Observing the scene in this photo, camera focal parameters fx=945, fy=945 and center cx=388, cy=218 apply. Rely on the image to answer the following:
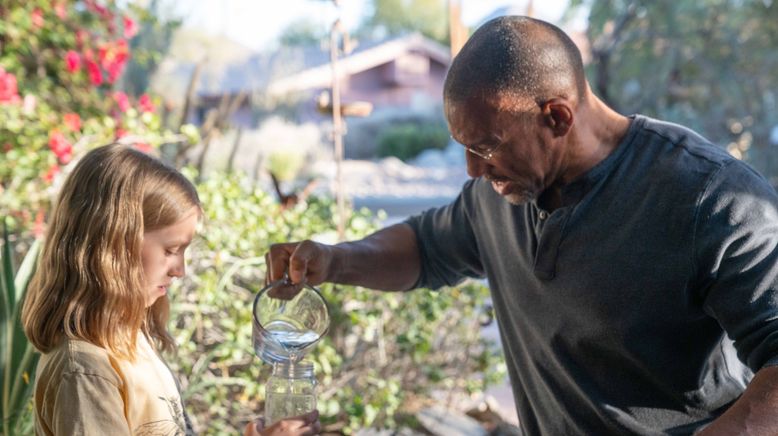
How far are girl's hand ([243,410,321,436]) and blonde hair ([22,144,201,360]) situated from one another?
295 mm

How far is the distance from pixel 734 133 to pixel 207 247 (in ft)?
17.9

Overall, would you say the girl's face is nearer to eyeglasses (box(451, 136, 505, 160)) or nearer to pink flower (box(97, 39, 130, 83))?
eyeglasses (box(451, 136, 505, 160))

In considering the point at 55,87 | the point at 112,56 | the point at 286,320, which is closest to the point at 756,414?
the point at 286,320

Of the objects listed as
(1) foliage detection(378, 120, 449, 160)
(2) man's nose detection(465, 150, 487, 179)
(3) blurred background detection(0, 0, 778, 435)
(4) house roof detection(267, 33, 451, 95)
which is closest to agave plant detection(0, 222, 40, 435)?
(3) blurred background detection(0, 0, 778, 435)

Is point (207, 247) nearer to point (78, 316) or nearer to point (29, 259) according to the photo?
point (29, 259)

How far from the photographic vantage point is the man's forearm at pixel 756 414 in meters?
1.47

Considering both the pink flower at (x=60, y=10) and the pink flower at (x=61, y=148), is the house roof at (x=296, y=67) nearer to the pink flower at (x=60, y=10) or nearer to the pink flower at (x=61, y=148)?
the pink flower at (x=60, y=10)

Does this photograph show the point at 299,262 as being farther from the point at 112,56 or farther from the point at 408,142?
the point at 408,142

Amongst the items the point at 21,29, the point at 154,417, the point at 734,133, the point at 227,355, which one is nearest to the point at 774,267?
the point at 154,417

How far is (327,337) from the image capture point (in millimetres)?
3521

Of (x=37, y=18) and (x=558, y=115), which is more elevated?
(x=37, y=18)

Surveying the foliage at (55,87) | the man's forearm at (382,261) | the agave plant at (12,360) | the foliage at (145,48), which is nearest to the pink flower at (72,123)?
the foliage at (55,87)

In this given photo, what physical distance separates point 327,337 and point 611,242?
1.92 meters

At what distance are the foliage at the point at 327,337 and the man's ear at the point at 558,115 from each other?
161 centimetres
